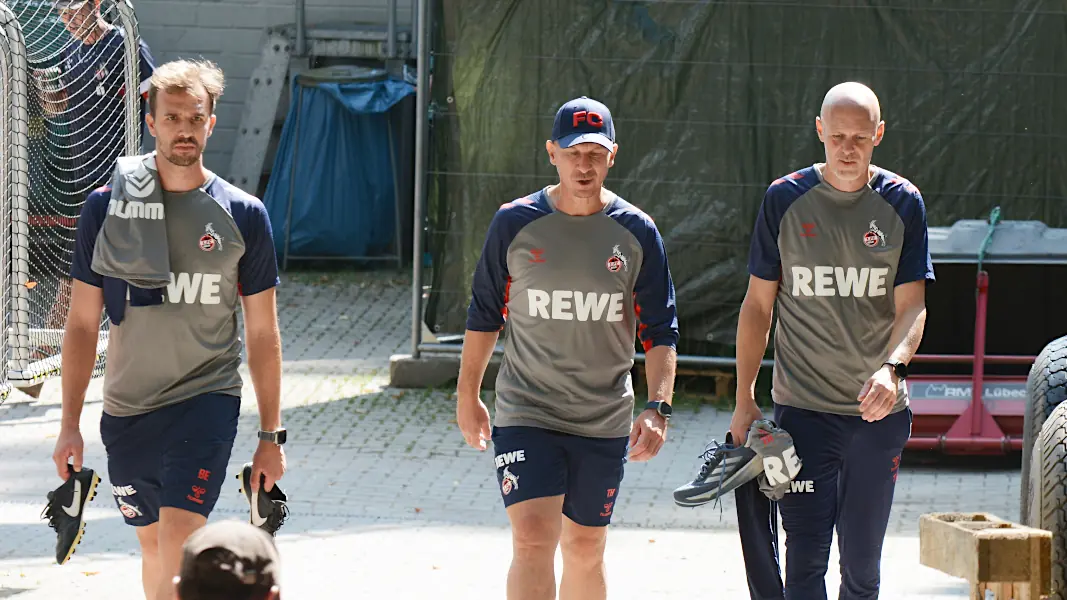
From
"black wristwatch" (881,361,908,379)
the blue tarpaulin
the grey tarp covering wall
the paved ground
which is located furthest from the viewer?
the blue tarpaulin

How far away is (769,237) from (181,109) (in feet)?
6.65

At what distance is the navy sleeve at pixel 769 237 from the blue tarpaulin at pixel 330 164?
12200 mm

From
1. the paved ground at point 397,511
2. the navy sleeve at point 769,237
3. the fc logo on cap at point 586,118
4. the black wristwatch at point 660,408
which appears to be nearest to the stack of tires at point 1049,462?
the paved ground at point 397,511

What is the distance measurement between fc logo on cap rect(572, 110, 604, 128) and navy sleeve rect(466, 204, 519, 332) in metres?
0.37

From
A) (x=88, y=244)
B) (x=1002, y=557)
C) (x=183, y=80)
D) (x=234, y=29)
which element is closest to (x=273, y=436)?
(x=88, y=244)

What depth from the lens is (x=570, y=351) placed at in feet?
16.5

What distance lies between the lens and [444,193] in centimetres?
1149

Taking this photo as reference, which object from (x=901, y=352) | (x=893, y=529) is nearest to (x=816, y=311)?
(x=901, y=352)

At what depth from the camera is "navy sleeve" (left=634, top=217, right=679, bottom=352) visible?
16.7 feet

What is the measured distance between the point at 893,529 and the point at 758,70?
169 inches

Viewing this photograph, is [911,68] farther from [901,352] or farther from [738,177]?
[901,352]

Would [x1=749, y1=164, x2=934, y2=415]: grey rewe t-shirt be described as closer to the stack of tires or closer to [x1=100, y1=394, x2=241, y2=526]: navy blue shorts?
the stack of tires

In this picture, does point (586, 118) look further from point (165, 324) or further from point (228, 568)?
point (228, 568)

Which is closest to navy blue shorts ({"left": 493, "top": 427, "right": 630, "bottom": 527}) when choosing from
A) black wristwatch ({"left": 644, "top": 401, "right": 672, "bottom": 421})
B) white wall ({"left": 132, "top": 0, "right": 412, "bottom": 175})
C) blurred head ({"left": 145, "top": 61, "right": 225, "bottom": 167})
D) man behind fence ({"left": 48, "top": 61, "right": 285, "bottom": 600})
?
black wristwatch ({"left": 644, "top": 401, "right": 672, "bottom": 421})
